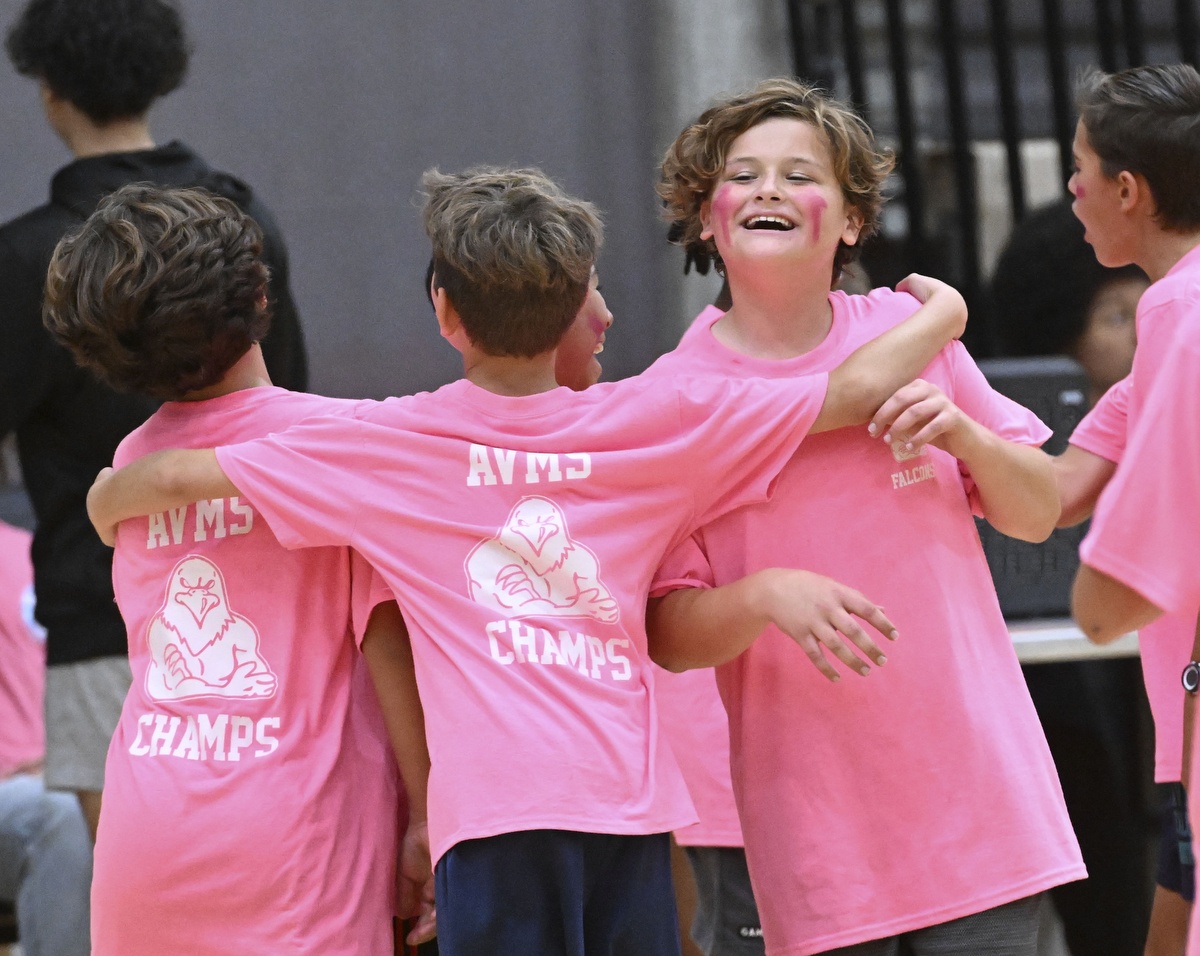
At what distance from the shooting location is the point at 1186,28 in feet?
11.6

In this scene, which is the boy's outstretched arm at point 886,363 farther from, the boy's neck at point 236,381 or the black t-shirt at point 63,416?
the black t-shirt at point 63,416

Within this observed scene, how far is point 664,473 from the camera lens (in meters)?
1.58

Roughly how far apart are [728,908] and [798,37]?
7.40 ft

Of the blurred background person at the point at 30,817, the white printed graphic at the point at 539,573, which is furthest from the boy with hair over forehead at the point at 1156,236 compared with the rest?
the blurred background person at the point at 30,817

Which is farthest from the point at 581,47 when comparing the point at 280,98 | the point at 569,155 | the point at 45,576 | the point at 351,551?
the point at 351,551

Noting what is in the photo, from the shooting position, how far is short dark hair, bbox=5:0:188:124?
7.65 ft

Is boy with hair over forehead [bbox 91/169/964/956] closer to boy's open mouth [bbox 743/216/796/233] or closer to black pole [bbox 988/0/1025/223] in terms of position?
boy's open mouth [bbox 743/216/796/233]

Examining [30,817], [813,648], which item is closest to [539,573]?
[813,648]

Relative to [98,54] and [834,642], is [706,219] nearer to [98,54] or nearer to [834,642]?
[834,642]

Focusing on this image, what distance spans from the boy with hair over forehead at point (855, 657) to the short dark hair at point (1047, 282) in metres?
1.82

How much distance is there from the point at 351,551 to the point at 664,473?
39 centimetres

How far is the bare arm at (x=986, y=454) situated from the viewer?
5.09 feet

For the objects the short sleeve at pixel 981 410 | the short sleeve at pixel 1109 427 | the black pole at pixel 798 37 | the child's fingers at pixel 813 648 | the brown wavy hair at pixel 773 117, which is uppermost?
the black pole at pixel 798 37

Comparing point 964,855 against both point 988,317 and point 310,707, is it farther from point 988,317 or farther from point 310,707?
point 988,317
